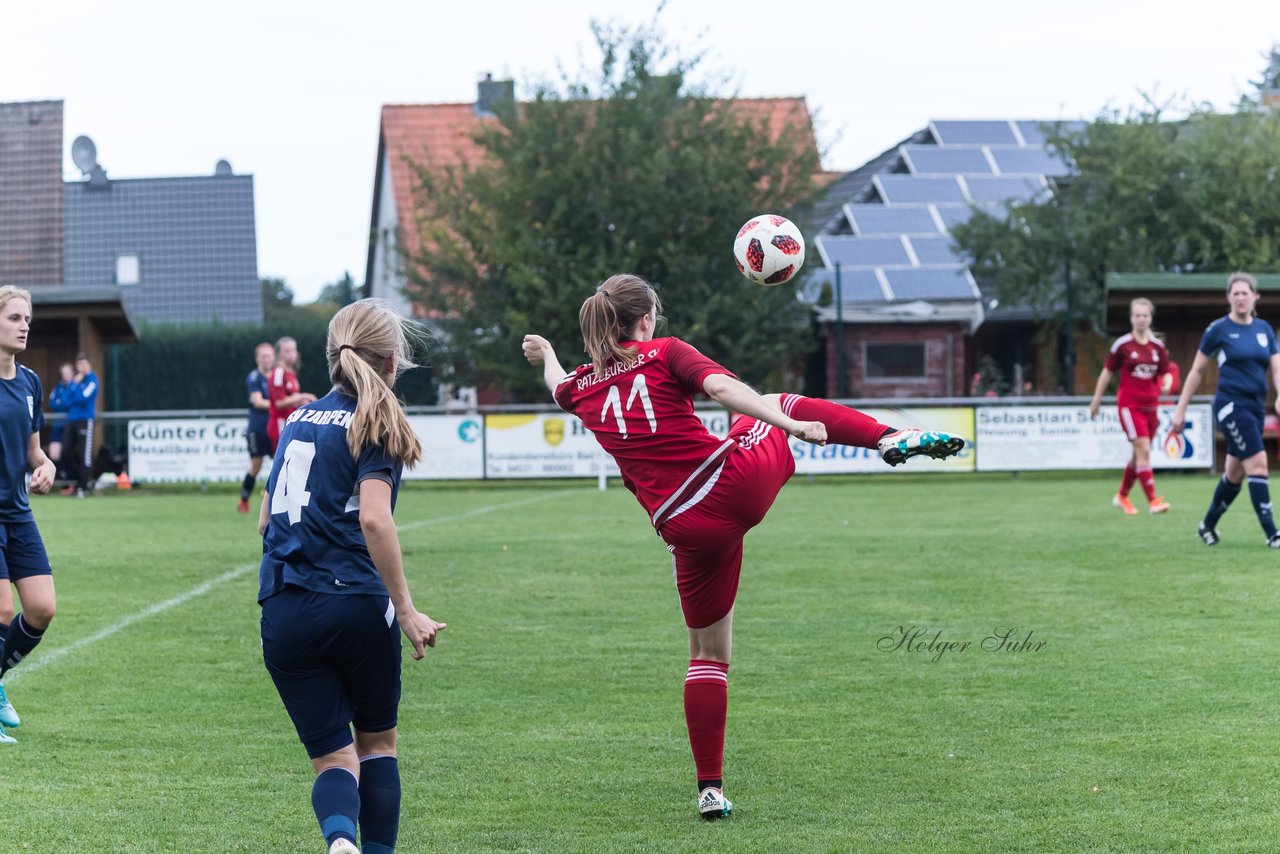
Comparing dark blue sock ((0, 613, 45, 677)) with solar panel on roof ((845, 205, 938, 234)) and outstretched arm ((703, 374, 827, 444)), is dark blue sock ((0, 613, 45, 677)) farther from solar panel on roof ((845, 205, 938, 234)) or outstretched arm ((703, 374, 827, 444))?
solar panel on roof ((845, 205, 938, 234))

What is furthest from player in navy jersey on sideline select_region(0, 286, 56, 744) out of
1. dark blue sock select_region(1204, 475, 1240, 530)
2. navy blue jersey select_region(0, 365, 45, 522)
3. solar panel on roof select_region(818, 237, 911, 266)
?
solar panel on roof select_region(818, 237, 911, 266)

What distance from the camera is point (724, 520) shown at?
5133 millimetres

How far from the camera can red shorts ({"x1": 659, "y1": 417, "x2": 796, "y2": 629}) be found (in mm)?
5129

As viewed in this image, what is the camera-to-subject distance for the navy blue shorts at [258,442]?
18312mm

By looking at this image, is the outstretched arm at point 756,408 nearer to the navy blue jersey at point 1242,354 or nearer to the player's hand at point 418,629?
the player's hand at point 418,629

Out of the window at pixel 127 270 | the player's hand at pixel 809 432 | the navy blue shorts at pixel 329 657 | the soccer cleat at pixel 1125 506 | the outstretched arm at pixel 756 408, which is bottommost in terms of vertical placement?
the soccer cleat at pixel 1125 506

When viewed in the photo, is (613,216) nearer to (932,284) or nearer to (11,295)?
(932,284)

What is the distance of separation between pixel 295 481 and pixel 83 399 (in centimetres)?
2054

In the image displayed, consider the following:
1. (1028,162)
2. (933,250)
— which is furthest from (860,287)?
(1028,162)

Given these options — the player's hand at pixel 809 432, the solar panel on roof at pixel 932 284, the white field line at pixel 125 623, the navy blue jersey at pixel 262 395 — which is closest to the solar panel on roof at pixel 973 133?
the solar panel on roof at pixel 932 284

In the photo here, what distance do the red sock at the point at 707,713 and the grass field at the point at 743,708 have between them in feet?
0.67

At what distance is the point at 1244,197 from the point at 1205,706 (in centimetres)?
2507

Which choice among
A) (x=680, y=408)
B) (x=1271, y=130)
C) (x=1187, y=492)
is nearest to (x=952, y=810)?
(x=680, y=408)

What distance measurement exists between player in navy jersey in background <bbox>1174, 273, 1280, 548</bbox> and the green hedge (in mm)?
21134
